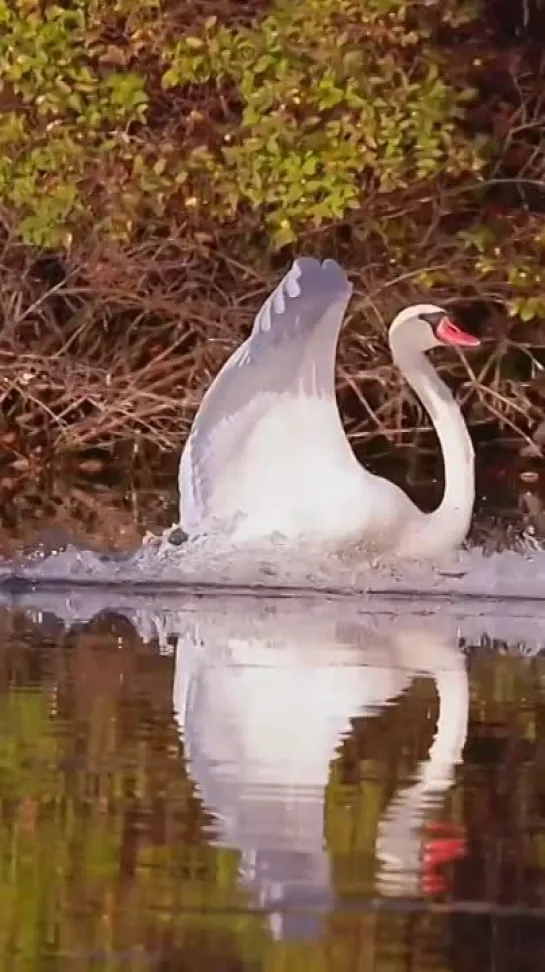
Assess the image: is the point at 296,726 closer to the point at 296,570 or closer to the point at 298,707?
the point at 298,707

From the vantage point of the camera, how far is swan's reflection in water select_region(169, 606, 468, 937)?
537 centimetres

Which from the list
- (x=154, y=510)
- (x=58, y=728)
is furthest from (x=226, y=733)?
(x=154, y=510)

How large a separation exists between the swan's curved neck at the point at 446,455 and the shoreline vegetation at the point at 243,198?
11.5 feet

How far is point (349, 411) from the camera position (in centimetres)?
1634

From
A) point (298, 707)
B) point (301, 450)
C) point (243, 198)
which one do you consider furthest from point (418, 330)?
point (298, 707)

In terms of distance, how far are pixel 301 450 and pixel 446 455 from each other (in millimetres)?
563

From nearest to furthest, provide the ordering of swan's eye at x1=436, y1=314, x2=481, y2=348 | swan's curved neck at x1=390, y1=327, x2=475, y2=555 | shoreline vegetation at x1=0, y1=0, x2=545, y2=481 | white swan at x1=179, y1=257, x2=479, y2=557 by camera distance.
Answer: white swan at x1=179, y1=257, x2=479, y2=557, swan's curved neck at x1=390, y1=327, x2=475, y2=555, swan's eye at x1=436, y1=314, x2=481, y2=348, shoreline vegetation at x1=0, y1=0, x2=545, y2=481

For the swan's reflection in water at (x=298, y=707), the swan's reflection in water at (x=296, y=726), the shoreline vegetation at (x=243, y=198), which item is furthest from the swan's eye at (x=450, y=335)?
the shoreline vegetation at (x=243, y=198)

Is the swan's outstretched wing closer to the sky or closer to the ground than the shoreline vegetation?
closer to the ground

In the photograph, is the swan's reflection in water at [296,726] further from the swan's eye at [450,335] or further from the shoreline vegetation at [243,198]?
the shoreline vegetation at [243,198]

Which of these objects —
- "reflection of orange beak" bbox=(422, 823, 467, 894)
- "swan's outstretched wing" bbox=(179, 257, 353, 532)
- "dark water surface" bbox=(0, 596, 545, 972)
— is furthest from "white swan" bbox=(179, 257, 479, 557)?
"reflection of orange beak" bbox=(422, 823, 467, 894)

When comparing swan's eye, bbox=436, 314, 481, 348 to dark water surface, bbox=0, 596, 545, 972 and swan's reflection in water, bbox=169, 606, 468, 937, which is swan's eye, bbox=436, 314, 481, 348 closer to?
swan's reflection in water, bbox=169, 606, 468, 937

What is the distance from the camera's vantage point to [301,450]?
421 inches

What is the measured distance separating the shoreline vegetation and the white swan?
3.77 metres
